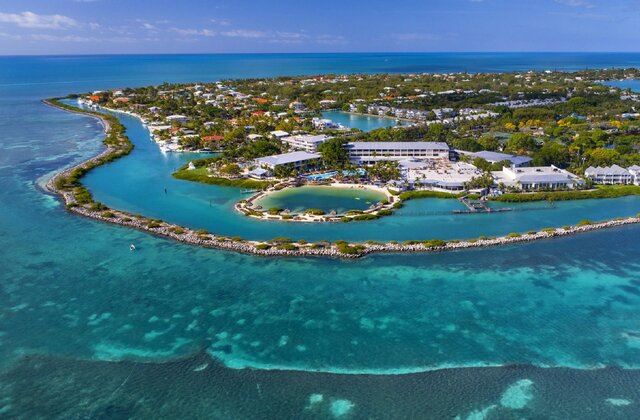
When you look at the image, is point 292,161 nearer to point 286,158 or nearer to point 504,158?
point 286,158

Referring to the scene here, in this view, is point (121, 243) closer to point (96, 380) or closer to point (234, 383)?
point (96, 380)

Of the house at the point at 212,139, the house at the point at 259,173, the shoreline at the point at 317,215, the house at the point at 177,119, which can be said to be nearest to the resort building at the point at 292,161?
the house at the point at 259,173

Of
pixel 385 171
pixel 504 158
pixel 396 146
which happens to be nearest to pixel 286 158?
pixel 385 171

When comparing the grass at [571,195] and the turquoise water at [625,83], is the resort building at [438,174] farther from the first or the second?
the turquoise water at [625,83]

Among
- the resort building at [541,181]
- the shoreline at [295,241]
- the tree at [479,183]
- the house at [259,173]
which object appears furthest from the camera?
the house at [259,173]

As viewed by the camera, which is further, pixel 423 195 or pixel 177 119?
pixel 177 119

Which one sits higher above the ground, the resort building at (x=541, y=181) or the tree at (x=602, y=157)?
the tree at (x=602, y=157)

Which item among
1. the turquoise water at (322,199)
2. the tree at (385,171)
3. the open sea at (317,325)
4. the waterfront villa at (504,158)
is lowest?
the open sea at (317,325)

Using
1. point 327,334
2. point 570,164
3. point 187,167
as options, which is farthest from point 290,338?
point 570,164
